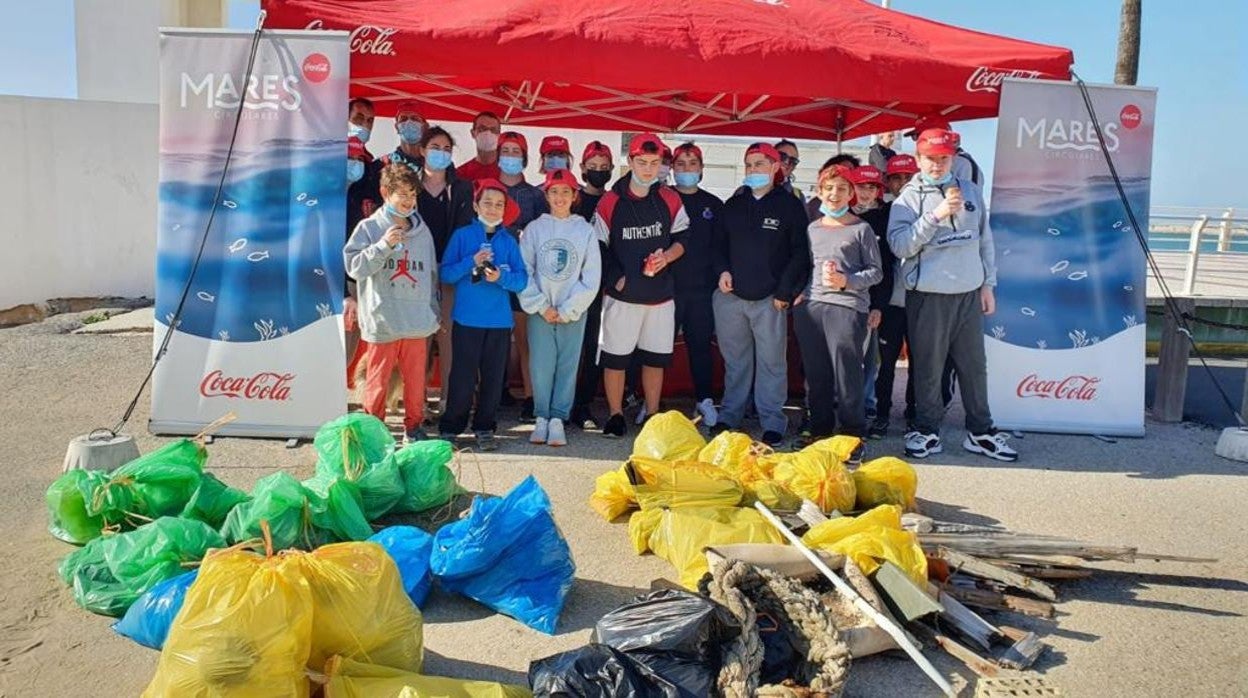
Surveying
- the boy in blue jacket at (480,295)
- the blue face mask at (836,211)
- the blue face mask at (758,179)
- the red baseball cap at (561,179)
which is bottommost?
the boy in blue jacket at (480,295)

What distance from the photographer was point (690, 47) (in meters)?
6.09

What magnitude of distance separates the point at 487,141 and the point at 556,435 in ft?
8.48

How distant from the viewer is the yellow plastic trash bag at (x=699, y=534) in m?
3.72

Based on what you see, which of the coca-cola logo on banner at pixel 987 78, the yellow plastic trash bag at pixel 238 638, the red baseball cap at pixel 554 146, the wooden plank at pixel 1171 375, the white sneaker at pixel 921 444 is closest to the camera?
the yellow plastic trash bag at pixel 238 638

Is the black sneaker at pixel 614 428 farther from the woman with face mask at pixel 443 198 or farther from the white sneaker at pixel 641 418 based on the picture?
the woman with face mask at pixel 443 198

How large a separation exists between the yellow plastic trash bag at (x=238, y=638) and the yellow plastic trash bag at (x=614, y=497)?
88.0 inches

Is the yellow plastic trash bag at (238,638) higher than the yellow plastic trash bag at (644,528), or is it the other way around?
the yellow plastic trash bag at (238,638)

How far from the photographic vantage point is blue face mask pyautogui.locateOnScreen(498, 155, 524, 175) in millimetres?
6668

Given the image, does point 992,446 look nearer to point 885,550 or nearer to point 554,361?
point 885,550

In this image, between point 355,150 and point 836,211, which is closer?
point 836,211

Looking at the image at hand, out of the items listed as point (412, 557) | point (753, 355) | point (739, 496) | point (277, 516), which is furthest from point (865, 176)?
point (277, 516)

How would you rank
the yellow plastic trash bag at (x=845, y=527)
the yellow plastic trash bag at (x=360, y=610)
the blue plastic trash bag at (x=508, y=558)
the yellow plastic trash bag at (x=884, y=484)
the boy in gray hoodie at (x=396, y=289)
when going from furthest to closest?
the boy in gray hoodie at (x=396, y=289) < the yellow plastic trash bag at (x=884, y=484) < the yellow plastic trash bag at (x=845, y=527) < the blue plastic trash bag at (x=508, y=558) < the yellow plastic trash bag at (x=360, y=610)

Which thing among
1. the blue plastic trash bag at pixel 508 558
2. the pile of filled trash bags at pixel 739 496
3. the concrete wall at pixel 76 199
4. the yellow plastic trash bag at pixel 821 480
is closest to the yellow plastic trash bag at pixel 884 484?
the pile of filled trash bags at pixel 739 496

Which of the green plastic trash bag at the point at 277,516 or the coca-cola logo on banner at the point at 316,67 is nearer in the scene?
the green plastic trash bag at the point at 277,516
